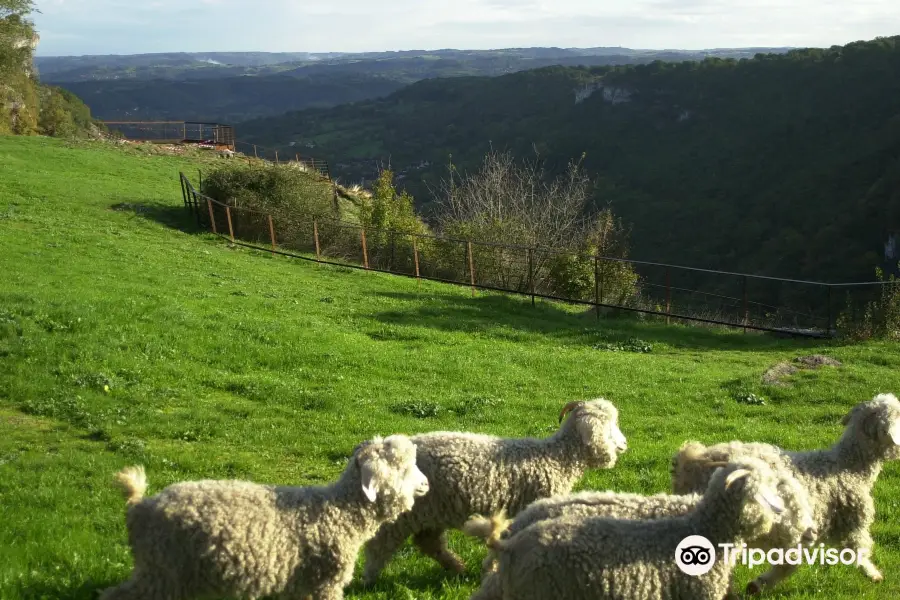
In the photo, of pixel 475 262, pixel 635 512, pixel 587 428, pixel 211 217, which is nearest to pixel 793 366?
pixel 587 428

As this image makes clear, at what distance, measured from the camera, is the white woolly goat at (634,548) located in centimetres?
445

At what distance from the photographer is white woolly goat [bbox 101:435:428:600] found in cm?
479

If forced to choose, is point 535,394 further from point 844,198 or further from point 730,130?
point 730,130

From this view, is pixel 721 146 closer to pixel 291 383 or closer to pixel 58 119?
pixel 58 119

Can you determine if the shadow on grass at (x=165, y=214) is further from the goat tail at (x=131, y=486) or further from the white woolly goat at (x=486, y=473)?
the goat tail at (x=131, y=486)

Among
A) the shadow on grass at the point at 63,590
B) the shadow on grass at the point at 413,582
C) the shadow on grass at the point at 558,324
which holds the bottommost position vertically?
the shadow on grass at the point at 558,324

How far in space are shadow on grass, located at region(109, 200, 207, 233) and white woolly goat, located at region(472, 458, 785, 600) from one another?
84.7 feet

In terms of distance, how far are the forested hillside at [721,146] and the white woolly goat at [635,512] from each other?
61.2 meters

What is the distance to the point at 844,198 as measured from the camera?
6912 cm

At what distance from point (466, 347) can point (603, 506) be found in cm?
1084

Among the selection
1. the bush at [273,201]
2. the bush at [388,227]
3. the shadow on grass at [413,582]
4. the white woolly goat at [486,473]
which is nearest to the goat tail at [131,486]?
the shadow on grass at [413,582]

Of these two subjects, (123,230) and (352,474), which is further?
(123,230)

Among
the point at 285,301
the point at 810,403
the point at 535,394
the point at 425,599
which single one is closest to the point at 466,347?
the point at 535,394

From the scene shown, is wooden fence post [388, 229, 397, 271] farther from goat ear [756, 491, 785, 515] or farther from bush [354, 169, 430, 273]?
goat ear [756, 491, 785, 515]
